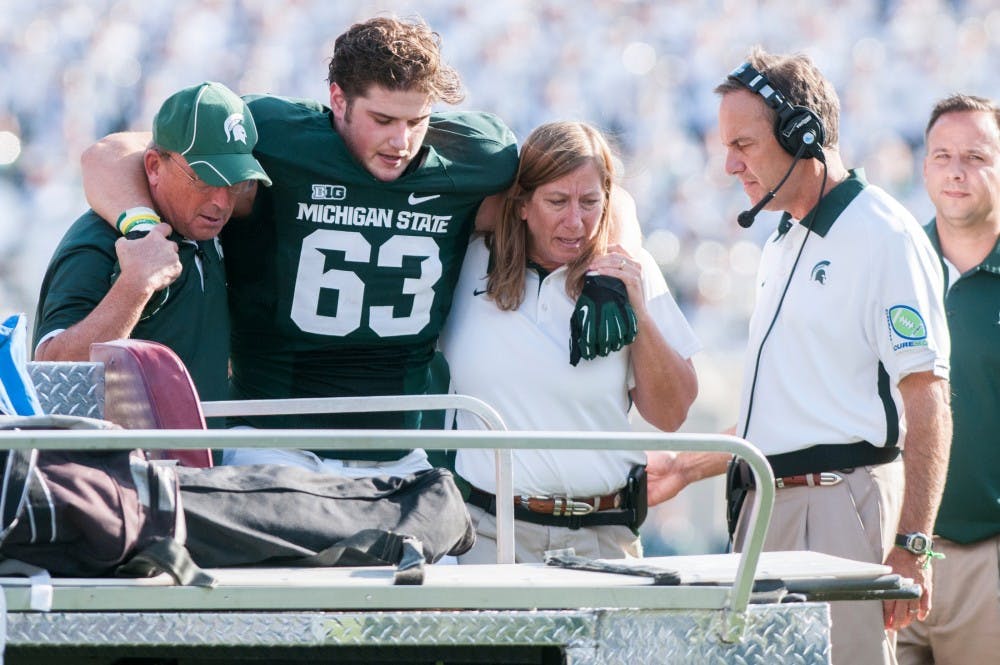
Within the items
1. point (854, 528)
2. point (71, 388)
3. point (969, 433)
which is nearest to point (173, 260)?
point (71, 388)

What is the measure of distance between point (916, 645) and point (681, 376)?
1.50m

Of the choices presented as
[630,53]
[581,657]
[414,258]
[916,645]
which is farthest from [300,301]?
[630,53]

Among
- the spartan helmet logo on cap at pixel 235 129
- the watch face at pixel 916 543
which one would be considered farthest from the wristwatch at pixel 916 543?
the spartan helmet logo on cap at pixel 235 129

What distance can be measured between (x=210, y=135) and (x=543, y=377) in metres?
1.05

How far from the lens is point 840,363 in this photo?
130 inches

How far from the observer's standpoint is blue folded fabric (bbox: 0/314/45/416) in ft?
7.31

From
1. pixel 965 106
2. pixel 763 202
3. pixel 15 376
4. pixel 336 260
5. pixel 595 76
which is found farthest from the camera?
pixel 595 76

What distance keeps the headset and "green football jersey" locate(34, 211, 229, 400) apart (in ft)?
5.06

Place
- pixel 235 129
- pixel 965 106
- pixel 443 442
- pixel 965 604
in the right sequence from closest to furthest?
pixel 443 442
pixel 235 129
pixel 965 604
pixel 965 106

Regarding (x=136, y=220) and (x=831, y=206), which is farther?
(x=831, y=206)

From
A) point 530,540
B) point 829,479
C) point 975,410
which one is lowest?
point 530,540

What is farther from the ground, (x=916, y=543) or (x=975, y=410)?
(x=975, y=410)

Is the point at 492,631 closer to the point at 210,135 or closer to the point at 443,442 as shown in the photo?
the point at 443,442

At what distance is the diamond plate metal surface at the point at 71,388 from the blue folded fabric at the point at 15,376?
0.21 meters
